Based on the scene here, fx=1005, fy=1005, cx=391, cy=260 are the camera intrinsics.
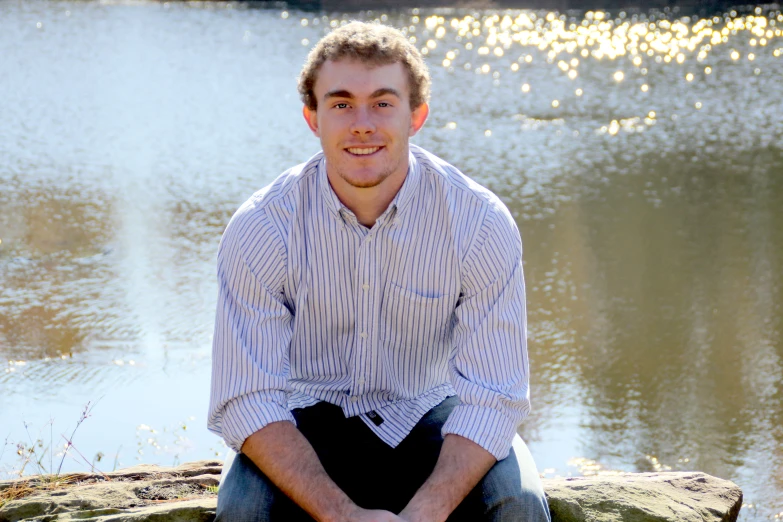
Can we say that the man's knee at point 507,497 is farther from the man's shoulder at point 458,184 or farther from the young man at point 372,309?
the man's shoulder at point 458,184

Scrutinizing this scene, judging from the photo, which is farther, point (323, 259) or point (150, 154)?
point (150, 154)

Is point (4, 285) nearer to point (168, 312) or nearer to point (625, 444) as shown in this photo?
point (168, 312)

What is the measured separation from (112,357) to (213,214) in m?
2.19

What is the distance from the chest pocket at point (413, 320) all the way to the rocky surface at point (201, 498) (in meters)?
0.51

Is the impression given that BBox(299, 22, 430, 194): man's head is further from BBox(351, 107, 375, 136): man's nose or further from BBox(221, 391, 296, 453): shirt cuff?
BBox(221, 391, 296, 453): shirt cuff

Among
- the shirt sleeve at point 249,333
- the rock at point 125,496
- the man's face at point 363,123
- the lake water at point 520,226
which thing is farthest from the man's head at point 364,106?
the lake water at point 520,226

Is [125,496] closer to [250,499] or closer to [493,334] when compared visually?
[250,499]

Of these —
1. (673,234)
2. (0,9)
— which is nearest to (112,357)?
(673,234)

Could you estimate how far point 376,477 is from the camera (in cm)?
231

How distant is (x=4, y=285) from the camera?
5.31 m

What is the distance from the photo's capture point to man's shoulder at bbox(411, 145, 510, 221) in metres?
2.38

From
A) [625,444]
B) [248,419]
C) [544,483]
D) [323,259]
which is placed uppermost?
[323,259]

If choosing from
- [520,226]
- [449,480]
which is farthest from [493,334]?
[520,226]

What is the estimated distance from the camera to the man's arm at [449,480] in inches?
81.5
